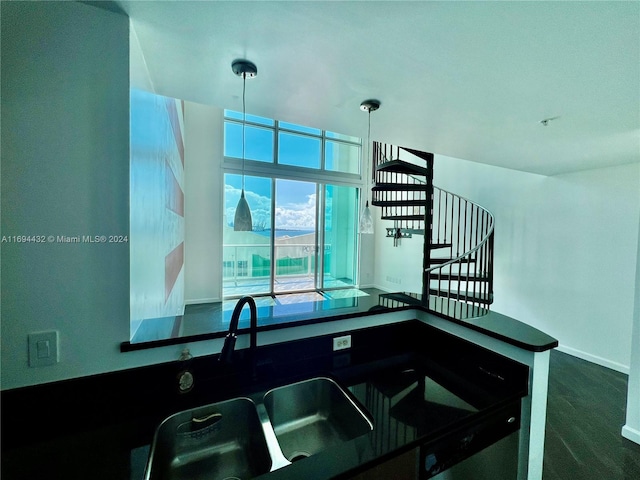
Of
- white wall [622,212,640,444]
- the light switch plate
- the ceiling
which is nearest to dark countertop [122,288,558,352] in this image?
the light switch plate

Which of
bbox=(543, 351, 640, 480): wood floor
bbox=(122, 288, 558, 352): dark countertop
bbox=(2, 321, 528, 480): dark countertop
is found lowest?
bbox=(543, 351, 640, 480): wood floor

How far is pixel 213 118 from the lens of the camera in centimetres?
464

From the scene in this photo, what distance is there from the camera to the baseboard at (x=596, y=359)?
2.74 meters

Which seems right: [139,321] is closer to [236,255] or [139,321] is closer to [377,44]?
[377,44]

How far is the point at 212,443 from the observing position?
927 millimetres

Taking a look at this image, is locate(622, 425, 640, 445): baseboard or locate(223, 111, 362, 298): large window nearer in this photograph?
locate(622, 425, 640, 445): baseboard

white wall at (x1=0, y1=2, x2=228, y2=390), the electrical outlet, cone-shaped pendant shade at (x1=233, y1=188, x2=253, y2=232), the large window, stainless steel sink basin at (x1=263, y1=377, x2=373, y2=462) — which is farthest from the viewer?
the large window

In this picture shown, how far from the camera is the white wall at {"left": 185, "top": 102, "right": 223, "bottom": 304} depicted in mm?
4473

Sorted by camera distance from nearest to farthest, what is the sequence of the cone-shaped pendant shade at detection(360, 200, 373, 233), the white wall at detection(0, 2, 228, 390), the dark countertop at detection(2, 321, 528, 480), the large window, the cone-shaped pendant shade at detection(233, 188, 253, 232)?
1. the dark countertop at detection(2, 321, 528, 480)
2. the white wall at detection(0, 2, 228, 390)
3. the cone-shaped pendant shade at detection(233, 188, 253, 232)
4. the cone-shaped pendant shade at detection(360, 200, 373, 233)
5. the large window

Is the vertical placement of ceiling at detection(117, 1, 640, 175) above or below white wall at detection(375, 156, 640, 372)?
above

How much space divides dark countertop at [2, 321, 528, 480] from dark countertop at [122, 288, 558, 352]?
0.32ft

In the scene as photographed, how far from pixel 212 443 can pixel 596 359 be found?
4183mm

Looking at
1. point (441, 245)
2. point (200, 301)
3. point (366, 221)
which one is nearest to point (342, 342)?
point (366, 221)

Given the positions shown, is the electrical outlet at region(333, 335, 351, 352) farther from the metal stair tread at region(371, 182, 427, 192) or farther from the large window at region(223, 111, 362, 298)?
the large window at region(223, 111, 362, 298)
